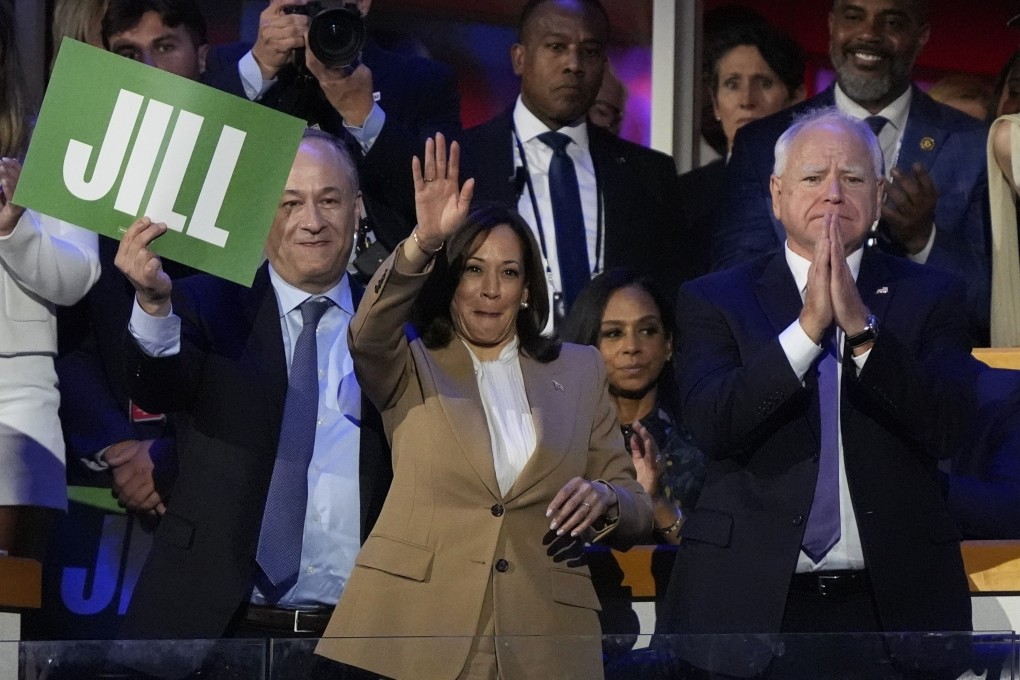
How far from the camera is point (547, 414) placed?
3334mm

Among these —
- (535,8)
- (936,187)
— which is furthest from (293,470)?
(936,187)

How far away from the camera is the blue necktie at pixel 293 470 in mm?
3430

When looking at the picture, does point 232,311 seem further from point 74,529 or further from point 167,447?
point 74,529

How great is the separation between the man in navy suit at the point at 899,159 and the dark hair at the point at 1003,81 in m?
0.13

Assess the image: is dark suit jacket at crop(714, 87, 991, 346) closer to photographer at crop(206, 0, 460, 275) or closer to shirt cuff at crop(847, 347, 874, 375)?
photographer at crop(206, 0, 460, 275)

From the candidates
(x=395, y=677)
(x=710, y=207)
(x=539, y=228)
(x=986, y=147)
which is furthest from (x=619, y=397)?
(x=395, y=677)

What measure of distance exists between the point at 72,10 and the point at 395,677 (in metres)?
2.34

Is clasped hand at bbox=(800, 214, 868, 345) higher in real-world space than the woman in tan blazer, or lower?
higher

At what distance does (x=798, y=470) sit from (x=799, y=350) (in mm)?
231

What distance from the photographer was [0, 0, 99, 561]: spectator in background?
3.63 metres

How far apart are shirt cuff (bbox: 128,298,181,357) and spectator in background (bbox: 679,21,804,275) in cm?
192

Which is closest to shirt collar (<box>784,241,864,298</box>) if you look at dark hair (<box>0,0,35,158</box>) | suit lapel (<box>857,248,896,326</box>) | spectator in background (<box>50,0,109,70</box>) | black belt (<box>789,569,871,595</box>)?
suit lapel (<box>857,248,896,326</box>)

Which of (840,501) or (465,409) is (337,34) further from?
(840,501)

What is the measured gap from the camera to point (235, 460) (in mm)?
3496
